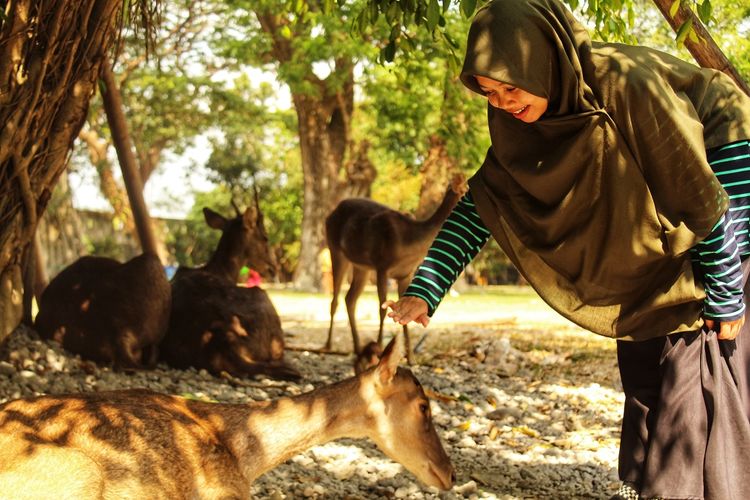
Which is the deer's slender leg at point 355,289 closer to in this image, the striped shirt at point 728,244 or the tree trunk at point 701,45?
the tree trunk at point 701,45

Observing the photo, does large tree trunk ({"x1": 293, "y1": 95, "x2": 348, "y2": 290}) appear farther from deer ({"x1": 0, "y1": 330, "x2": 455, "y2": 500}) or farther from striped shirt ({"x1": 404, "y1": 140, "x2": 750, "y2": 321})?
striped shirt ({"x1": 404, "y1": 140, "x2": 750, "y2": 321})

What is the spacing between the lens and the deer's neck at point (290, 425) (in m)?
4.22

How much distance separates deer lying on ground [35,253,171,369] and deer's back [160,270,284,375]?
17cm

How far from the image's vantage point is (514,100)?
10.9 ft

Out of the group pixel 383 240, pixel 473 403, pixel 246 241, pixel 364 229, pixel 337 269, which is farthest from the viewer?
pixel 337 269

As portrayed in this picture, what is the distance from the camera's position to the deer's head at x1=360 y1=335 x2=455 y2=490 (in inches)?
176

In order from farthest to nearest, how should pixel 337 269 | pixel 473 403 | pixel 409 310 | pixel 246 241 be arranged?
pixel 337 269
pixel 246 241
pixel 473 403
pixel 409 310

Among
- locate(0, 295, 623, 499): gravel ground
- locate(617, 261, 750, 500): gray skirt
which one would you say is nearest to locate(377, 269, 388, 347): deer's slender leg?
locate(0, 295, 623, 499): gravel ground

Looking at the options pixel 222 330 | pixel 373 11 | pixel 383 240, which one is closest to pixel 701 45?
pixel 373 11

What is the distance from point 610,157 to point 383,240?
242 inches

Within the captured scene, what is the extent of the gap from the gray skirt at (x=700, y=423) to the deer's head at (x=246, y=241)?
22.3 ft

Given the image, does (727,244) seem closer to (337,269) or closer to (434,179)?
(337,269)

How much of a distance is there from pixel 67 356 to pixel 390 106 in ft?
46.5

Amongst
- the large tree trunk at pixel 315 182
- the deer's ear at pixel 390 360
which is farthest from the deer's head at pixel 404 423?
the large tree trunk at pixel 315 182
